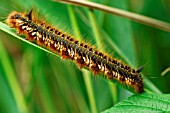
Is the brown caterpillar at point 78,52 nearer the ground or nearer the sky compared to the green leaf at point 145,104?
nearer the sky

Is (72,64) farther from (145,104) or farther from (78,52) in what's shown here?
(145,104)

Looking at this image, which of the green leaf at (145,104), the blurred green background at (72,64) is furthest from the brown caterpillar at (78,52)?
the blurred green background at (72,64)

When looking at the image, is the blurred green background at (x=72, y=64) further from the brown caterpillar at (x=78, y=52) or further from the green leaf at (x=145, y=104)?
the green leaf at (x=145, y=104)

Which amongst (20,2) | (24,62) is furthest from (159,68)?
(20,2)

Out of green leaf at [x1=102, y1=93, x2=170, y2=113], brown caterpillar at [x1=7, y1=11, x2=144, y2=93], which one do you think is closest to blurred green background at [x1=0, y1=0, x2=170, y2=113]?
brown caterpillar at [x1=7, y1=11, x2=144, y2=93]

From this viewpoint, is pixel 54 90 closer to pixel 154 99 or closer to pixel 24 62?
pixel 24 62

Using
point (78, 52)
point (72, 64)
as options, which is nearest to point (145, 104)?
point (78, 52)
